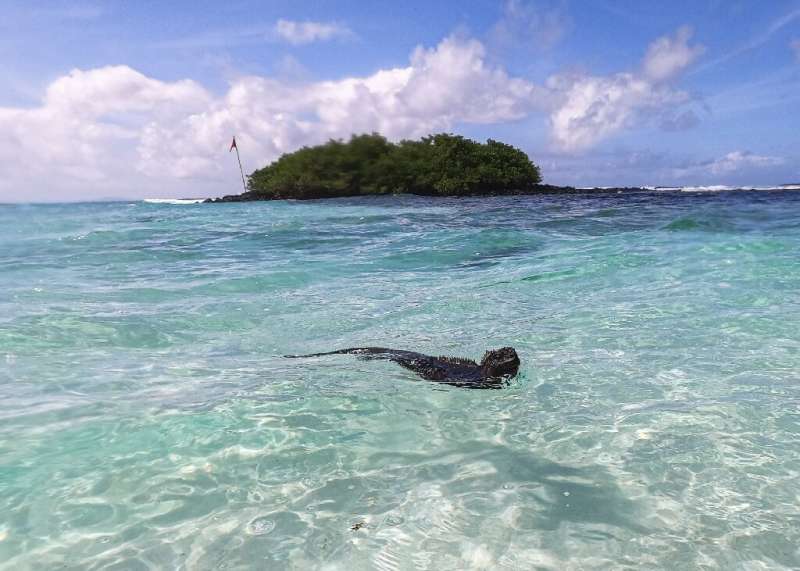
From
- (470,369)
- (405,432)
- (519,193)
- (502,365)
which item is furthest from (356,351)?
(519,193)

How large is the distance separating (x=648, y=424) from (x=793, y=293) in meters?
5.81

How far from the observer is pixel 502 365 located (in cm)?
509

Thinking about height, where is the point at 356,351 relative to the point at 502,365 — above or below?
below

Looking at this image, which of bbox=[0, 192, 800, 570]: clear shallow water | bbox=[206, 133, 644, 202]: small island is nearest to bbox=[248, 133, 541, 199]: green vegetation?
bbox=[206, 133, 644, 202]: small island

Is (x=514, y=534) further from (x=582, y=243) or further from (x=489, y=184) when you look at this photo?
(x=489, y=184)

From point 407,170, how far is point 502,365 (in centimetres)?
5651

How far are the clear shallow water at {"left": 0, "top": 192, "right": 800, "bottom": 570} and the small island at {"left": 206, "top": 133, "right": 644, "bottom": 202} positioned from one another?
1923 inches

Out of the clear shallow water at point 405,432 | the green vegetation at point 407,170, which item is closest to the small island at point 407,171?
the green vegetation at point 407,170

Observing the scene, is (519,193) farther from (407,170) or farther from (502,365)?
(502,365)

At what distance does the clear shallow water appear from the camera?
2.91 metres

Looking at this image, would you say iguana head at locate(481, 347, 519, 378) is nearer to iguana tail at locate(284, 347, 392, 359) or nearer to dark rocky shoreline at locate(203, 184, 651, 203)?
iguana tail at locate(284, 347, 392, 359)

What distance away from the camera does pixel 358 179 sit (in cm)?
6184

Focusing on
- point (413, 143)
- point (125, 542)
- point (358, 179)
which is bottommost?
point (125, 542)

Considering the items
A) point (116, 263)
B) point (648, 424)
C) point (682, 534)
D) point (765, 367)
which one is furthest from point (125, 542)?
point (116, 263)
